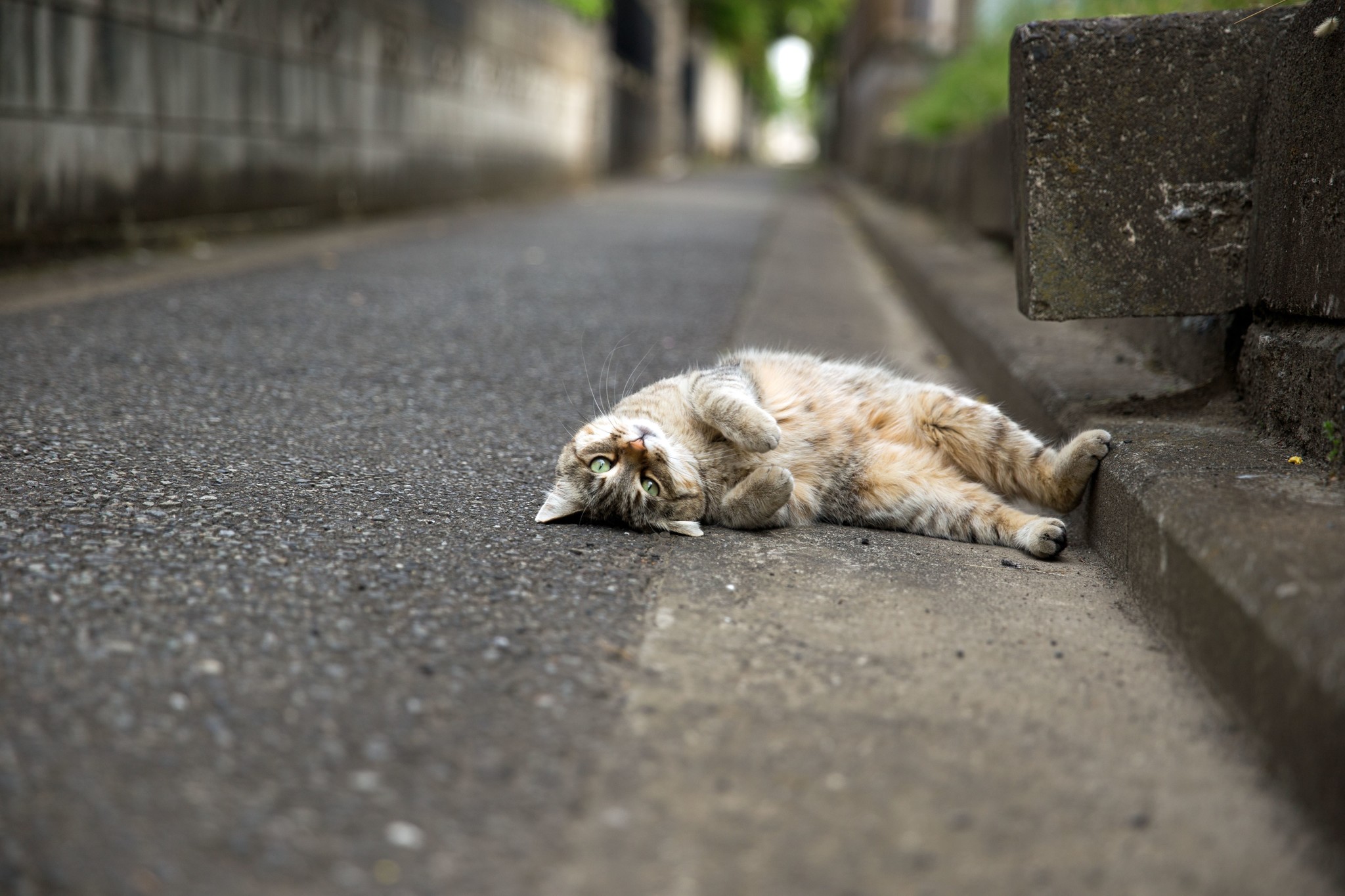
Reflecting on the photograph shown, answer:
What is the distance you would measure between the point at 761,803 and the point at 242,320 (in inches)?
149

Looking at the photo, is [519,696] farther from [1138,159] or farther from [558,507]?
[1138,159]

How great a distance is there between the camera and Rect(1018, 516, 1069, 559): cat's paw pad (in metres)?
2.46

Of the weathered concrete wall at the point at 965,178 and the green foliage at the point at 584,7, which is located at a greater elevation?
the green foliage at the point at 584,7

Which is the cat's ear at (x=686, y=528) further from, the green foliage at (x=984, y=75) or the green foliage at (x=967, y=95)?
the green foliage at (x=967, y=95)

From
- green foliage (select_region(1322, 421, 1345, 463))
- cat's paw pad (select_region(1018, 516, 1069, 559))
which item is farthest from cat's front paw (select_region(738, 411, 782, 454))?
green foliage (select_region(1322, 421, 1345, 463))

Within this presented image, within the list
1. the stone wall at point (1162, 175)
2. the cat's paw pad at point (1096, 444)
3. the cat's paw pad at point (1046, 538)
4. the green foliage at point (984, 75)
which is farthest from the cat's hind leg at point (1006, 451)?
the green foliage at point (984, 75)

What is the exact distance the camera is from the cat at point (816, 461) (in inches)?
100

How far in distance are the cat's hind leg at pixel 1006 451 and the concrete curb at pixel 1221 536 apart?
2.3 inches

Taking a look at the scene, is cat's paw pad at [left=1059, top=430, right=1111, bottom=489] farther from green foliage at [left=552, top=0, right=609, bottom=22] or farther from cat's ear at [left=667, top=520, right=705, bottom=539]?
green foliage at [left=552, top=0, right=609, bottom=22]

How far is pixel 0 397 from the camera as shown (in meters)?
3.13

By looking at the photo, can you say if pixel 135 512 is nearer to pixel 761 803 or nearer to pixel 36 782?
pixel 36 782

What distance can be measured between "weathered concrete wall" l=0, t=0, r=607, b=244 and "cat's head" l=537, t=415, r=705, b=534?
3770 mm

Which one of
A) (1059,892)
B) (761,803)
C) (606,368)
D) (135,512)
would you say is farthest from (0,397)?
(1059,892)

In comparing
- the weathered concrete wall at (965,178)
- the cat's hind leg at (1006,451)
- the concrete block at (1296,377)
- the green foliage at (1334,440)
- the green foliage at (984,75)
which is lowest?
the cat's hind leg at (1006,451)
